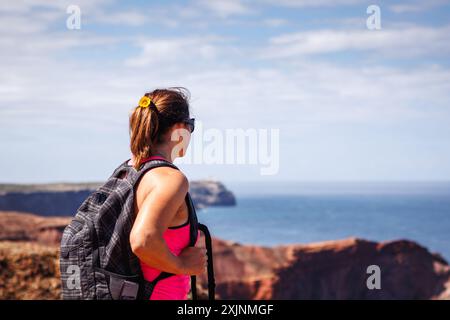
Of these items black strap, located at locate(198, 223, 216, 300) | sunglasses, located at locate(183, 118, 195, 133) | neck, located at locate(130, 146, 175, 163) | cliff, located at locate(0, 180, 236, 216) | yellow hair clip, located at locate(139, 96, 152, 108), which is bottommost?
cliff, located at locate(0, 180, 236, 216)

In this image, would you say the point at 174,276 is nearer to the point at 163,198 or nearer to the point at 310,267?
the point at 163,198

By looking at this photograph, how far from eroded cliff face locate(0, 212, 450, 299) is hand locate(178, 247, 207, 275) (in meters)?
15.4

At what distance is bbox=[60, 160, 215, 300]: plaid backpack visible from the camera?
3283 mm

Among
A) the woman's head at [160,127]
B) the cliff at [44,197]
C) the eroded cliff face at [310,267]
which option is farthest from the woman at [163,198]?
the cliff at [44,197]

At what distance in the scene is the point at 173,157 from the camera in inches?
138

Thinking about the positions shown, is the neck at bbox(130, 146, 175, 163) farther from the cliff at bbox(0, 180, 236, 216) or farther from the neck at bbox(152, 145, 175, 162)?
the cliff at bbox(0, 180, 236, 216)

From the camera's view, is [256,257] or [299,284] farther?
[299,284]

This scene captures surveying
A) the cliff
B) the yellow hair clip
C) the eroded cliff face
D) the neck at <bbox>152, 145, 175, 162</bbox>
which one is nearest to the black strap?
the neck at <bbox>152, 145, 175, 162</bbox>

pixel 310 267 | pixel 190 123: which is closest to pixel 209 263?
pixel 190 123

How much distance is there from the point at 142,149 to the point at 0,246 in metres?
8.51

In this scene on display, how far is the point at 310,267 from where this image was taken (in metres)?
39.8

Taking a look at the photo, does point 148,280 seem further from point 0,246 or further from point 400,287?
point 400,287
